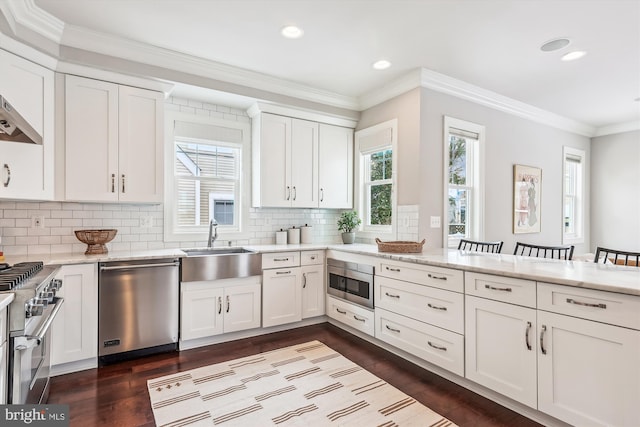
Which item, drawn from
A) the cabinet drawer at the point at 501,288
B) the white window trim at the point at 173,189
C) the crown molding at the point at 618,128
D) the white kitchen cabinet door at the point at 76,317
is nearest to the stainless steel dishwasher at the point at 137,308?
the white kitchen cabinet door at the point at 76,317

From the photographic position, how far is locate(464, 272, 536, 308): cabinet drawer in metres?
2.04

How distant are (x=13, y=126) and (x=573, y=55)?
176 inches

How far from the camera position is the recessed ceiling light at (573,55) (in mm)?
3119

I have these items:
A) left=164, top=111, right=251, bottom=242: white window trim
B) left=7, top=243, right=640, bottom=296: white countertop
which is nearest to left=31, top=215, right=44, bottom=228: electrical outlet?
left=7, top=243, right=640, bottom=296: white countertop

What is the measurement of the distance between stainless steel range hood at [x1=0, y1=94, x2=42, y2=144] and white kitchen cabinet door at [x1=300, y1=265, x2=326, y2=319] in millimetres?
2589

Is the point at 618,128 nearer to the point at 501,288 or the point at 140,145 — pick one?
the point at 501,288

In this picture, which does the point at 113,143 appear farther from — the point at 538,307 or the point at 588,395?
the point at 588,395

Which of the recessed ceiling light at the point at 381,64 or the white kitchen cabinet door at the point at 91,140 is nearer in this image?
the white kitchen cabinet door at the point at 91,140

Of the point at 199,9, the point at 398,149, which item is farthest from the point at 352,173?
the point at 199,9

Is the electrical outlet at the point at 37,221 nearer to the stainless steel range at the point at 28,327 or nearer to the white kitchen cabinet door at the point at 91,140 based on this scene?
the white kitchen cabinet door at the point at 91,140

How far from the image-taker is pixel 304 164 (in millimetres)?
4223

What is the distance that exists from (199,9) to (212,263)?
7.02 feet

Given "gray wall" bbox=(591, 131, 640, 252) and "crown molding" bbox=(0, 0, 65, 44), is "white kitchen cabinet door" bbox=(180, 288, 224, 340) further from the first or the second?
"gray wall" bbox=(591, 131, 640, 252)

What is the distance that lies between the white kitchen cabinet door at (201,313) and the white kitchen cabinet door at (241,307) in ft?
0.20
